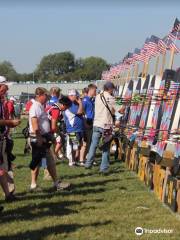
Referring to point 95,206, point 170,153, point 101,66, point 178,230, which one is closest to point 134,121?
point 170,153

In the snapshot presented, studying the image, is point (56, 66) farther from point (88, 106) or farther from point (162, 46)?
point (162, 46)

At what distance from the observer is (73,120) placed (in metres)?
12.0

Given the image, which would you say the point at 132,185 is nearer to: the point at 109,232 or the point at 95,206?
the point at 95,206

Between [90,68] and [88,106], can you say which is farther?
[90,68]

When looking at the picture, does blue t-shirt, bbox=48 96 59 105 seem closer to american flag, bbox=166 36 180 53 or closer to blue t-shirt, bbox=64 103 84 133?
blue t-shirt, bbox=64 103 84 133

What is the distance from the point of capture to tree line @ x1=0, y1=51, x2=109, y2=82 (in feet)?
322

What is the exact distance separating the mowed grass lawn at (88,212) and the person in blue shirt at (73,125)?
2066 mm

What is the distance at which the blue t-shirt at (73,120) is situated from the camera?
11969 millimetres

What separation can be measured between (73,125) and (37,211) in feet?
16.1

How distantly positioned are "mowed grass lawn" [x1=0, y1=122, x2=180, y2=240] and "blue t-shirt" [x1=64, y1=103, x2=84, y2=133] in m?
2.20

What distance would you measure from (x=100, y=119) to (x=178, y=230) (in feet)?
15.8

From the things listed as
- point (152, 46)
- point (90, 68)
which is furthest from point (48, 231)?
point (90, 68)

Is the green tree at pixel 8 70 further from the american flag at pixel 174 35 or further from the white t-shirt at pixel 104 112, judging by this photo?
the american flag at pixel 174 35

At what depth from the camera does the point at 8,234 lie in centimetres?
610
